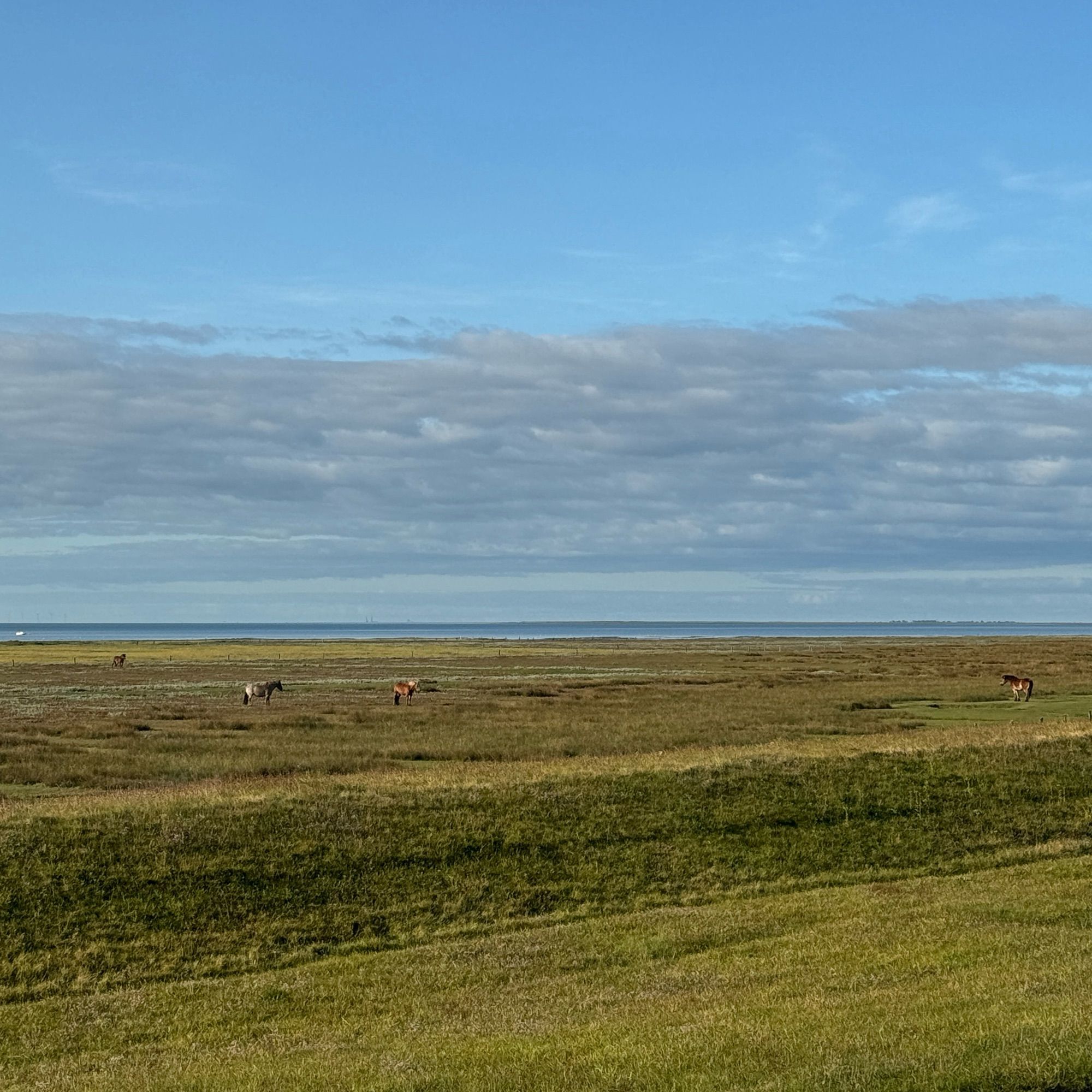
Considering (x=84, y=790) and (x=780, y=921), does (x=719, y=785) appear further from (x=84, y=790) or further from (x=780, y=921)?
(x=84, y=790)

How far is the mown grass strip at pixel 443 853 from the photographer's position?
20062mm

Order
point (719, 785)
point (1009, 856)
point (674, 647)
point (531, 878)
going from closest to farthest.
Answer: point (531, 878) < point (1009, 856) < point (719, 785) < point (674, 647)

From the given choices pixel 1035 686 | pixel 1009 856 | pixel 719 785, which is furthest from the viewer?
pixel 1035 686

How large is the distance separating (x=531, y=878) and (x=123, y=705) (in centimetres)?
4715

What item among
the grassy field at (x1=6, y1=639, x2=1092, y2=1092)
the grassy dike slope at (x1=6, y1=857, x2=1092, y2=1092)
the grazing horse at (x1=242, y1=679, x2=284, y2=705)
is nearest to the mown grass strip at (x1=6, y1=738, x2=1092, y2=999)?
the grassy field at (x1=6, y1=639, x2=1092, y2=1092)

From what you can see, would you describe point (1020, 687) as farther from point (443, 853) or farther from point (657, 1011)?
point (657, 1011)

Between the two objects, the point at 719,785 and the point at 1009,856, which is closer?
the point at 1009,856

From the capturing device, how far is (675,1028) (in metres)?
13.3

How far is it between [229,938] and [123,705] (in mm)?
48225

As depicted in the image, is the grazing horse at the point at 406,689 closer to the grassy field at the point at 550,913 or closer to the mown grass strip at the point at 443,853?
the grassy field at the point at 550,913

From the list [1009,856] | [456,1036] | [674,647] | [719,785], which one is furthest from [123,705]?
[674,647]

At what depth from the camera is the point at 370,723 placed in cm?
5422

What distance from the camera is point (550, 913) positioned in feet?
71.7

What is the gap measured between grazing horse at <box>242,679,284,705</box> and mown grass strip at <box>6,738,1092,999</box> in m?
41.7
